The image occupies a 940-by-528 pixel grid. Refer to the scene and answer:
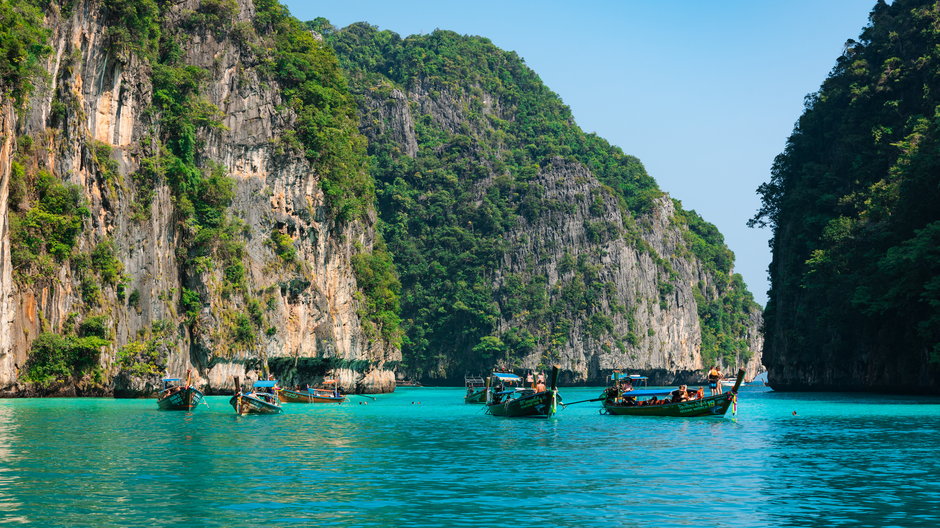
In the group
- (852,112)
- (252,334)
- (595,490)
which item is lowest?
(595,490)

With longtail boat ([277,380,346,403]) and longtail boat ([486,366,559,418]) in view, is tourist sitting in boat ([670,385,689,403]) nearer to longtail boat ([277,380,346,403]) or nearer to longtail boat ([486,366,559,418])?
longtail boat ([486,366,559,418])

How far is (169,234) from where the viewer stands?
217 feet

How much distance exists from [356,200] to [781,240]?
135 ft

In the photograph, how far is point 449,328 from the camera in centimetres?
14000

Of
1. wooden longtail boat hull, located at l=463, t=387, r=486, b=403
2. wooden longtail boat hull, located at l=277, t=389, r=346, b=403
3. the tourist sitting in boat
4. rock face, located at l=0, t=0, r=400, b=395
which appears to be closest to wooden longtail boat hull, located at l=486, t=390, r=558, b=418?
the tourist sitting in boat

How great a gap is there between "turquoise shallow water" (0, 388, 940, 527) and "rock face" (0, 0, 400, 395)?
1641 cm

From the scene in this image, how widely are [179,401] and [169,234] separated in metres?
19.4

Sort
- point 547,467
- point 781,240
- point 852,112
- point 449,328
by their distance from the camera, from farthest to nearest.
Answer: point 449,328, point 781,240, point 852,112, point 547,467

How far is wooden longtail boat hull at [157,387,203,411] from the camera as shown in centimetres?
4966

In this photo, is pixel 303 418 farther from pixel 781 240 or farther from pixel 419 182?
pixel 419 182

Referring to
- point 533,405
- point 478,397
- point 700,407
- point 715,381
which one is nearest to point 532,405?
point 533,405

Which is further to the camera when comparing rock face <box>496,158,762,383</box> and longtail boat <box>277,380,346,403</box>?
rock face <box>496,158,762,383</box>

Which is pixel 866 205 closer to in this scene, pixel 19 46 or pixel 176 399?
pixel 176 399

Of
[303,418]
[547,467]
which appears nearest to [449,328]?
[303,418]
